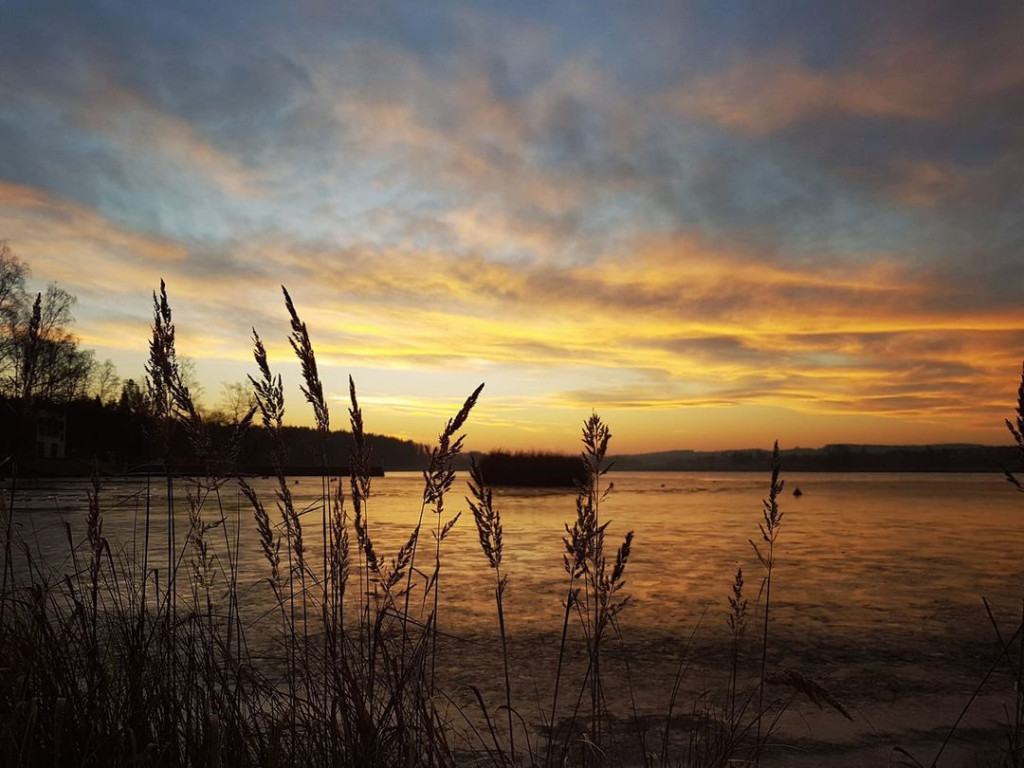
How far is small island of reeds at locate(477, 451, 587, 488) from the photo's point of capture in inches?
1545

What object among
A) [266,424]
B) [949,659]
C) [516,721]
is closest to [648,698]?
[516,721]

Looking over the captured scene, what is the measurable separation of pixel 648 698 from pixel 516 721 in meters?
0.89

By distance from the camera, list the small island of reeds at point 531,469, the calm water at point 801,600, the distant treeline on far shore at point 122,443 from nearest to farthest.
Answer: the distant treeline on far shore at point 122,443 → the calm water at point 801,600 → the small island of reeds at point 531,469

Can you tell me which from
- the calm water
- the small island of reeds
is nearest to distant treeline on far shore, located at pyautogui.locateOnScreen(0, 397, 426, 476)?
the calm water

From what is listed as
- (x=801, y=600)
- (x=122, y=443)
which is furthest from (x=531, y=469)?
(x=122, y=443)

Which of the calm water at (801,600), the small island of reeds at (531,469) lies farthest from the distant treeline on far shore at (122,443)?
the small island of reeds at (531,469)

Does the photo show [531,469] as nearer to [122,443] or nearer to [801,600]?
[801,600]

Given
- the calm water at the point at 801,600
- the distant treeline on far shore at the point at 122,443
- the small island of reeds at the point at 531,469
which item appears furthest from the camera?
the small island of reeds at the point at 531,469

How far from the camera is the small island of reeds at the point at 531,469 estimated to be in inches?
1545

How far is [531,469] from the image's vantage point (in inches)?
Answer: 1560

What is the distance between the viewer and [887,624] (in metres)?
6.45

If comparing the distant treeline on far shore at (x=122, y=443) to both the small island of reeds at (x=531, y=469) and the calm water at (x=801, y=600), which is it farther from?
the small island of reeds at (x=531, y=469)

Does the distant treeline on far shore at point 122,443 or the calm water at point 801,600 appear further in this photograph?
the calm water at point 801,600

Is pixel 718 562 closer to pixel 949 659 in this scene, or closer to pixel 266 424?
pixel 949 659
